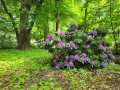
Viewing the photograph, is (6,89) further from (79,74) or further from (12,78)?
(79,74)

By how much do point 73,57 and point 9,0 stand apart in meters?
8.23

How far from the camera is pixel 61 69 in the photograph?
12.6 feet

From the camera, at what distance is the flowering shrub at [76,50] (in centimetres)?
362

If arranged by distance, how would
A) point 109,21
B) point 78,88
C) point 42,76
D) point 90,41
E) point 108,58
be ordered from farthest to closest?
point 109,21 → point 108,58 → point 90,41 → point 42,76 → point 78,88

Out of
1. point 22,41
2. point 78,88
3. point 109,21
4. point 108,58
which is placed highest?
point 109,21

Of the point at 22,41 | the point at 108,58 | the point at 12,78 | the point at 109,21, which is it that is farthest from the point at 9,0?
the point at 108,58

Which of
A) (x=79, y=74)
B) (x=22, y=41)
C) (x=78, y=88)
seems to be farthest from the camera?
(x=22, y=41)

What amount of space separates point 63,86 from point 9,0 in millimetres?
9011

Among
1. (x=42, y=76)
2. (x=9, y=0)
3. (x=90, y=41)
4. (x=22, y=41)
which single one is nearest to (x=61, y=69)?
(x=42, y=76)

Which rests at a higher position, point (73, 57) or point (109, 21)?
point (109, 21)

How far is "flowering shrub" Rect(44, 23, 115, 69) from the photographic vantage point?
142 inches

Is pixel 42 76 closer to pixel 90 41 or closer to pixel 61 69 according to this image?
pixel 61 69

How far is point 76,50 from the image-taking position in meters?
3.88

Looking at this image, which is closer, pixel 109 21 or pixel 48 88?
pixel 48 88
